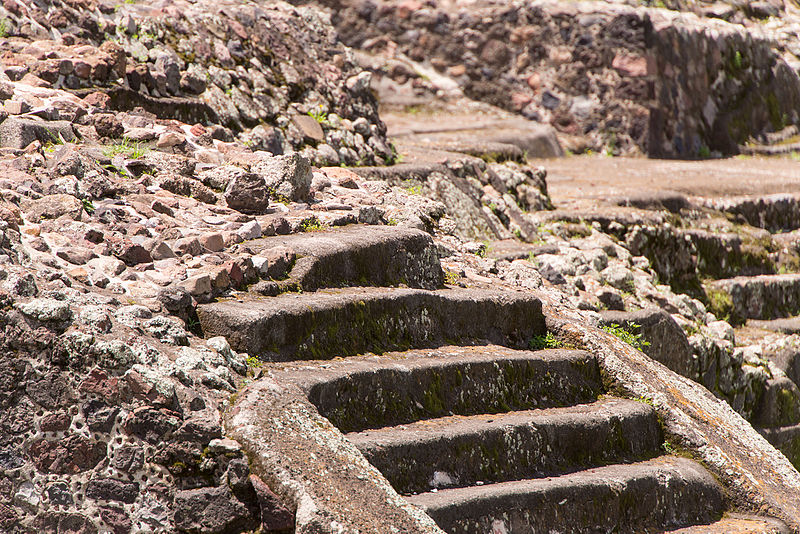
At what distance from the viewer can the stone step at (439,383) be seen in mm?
2795

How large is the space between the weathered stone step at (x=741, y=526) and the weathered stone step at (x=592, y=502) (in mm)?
49

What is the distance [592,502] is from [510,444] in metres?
0.32

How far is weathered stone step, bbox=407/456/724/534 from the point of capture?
2.69 metres

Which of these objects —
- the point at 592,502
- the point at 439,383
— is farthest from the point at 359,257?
the point at 592,502

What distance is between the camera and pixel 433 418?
3080mm

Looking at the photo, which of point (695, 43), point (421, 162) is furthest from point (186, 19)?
point (695, 43)

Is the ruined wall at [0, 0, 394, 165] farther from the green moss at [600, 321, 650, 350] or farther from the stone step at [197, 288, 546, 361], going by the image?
the green moss at [600, 321, 650, 350]

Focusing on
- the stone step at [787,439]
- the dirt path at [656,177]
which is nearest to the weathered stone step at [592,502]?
the stone step at [787,439]

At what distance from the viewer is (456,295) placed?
12.0 feet

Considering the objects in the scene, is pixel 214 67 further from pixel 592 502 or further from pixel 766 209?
pixel 766 209

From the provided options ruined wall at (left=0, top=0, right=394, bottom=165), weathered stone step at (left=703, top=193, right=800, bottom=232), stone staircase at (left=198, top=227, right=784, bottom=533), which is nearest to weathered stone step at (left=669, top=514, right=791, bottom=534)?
stone staircase at (left=198, top=227, right=784, bottom=533)

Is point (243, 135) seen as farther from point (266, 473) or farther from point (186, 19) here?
point (266, 473)

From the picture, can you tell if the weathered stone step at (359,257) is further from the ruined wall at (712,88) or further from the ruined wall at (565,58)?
the ruined wall at (712,88)

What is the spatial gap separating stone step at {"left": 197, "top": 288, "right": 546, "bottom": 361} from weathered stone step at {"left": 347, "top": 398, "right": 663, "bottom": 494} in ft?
1.21
